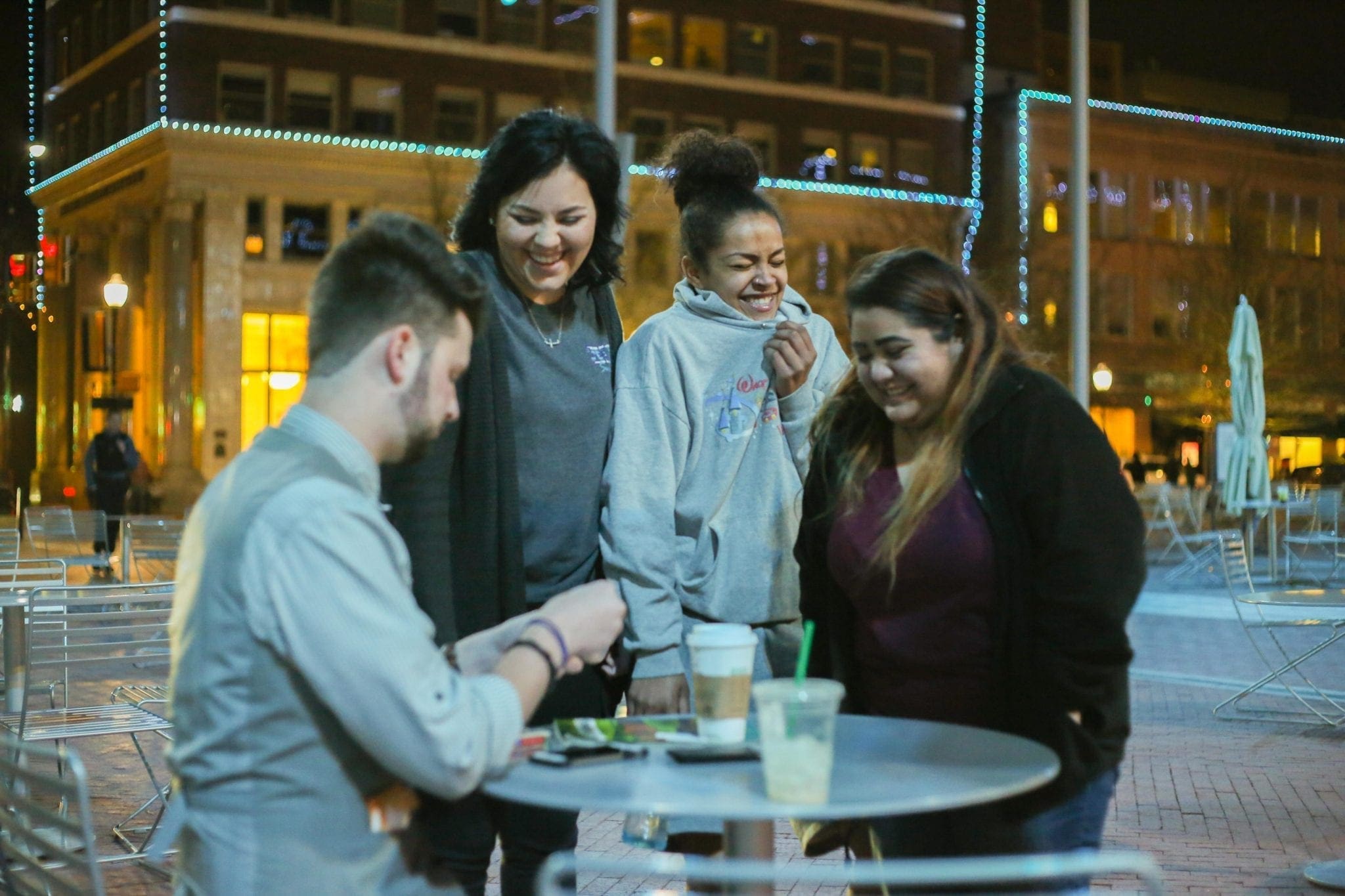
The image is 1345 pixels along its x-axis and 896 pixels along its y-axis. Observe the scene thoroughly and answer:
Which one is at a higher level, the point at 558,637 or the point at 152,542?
the point at 558,637

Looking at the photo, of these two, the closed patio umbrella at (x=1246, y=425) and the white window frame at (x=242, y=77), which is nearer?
the closed patio umbrella at (x=1246, y=425)

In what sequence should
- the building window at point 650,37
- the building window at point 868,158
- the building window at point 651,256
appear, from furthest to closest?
the building window at point 868,158 < the building window at point 650,37 < the building window at point 651,256

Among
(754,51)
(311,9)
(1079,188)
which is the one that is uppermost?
(754,51)

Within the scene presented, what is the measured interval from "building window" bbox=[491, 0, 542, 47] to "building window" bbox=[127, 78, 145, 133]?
26.7ft

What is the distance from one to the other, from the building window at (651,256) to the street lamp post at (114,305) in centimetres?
1003

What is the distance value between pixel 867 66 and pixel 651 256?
11.4 m

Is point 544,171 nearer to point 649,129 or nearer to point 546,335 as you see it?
point 546,335

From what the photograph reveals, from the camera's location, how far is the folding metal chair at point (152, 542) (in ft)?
39.1

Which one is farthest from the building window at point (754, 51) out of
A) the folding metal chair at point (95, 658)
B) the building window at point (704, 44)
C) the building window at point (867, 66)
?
the folding metal chair at point (95, 658)

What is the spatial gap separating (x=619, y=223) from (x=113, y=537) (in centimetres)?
1818

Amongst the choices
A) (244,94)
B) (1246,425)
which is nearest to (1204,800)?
(1246,425)

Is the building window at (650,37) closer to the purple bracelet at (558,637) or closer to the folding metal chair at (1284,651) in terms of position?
the folding metal chair at (1284,651)

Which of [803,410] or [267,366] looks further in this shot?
[267,366]

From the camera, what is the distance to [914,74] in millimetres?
42625
